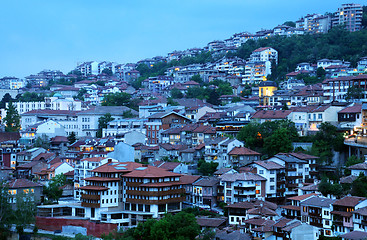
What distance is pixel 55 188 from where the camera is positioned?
42.5 metres

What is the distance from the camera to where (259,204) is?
33781 millimetres

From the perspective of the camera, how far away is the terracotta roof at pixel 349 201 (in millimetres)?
29583

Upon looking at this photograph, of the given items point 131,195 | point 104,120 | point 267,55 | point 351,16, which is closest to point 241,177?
point 131,195

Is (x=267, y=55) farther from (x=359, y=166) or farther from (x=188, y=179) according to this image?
(x=359, y=166)

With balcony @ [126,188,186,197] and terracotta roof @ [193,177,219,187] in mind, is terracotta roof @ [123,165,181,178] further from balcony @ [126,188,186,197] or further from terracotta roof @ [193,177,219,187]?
terracotta roof @ [193,177,219,187]

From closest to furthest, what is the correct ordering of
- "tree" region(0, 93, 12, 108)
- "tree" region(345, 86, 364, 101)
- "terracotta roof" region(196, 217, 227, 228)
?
"terracotta roof" region(196, 217, 227, 228), "tree" region(345, 86, 364, 101), "tree" region(0, 93, 12, 108)

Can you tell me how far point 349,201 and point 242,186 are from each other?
25.1ft

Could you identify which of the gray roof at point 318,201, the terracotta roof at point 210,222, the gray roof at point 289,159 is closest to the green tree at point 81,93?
the gray roof at point 289,159

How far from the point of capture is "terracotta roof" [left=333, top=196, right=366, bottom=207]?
2958 centimetres

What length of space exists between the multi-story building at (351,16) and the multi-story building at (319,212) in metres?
50.2

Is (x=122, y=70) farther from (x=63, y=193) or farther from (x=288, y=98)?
(x=63, y=193)

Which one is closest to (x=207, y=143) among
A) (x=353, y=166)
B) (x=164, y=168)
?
(x=164, y=168)

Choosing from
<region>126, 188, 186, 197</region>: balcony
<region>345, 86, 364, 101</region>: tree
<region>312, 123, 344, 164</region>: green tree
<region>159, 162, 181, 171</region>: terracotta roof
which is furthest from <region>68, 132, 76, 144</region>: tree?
<region>345, 86, 364, 101</region>: tree

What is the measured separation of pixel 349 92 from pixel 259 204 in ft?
58.3
